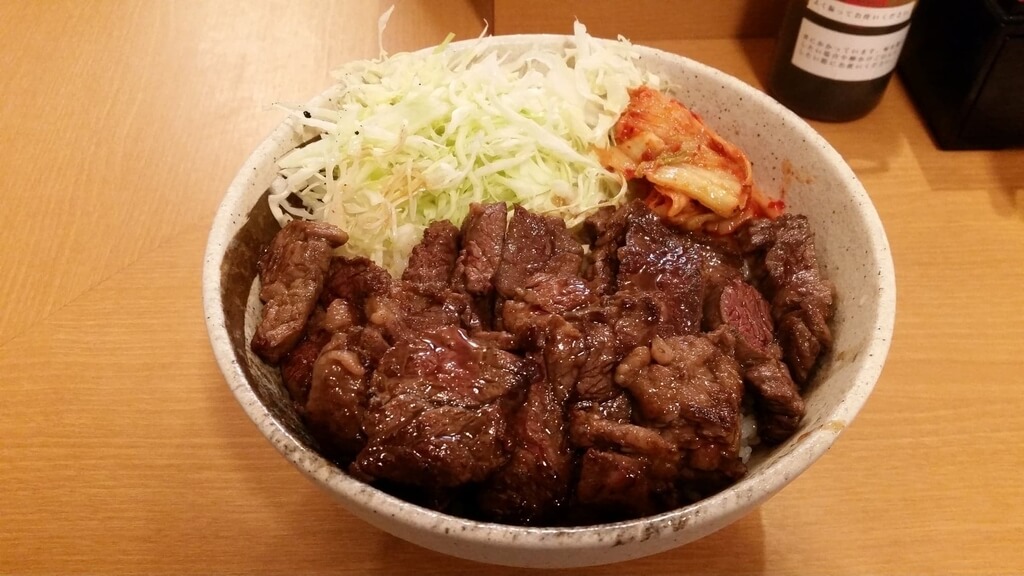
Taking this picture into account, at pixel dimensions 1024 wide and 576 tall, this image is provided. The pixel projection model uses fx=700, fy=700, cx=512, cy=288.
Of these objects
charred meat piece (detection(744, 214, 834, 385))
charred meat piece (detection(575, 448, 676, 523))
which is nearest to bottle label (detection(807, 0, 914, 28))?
charred meat piece (detection(744, 214, 834, 385))

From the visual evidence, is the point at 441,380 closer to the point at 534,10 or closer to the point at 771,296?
the point at 771,296

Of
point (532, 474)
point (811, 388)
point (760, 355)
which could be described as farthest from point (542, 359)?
point (811, 388)

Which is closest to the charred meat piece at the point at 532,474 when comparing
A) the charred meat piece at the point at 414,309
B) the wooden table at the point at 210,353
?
the charred meat piece at the point at 414,309

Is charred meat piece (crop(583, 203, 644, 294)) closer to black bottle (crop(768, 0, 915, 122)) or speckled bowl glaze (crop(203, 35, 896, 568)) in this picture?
speckled bowl glaze (crop(203, 35, 896, 568))

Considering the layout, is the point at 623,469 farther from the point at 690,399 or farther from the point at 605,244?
the point at 605,244

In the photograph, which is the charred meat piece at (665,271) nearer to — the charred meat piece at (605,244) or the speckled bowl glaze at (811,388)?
the charred meat piece at (605,244)

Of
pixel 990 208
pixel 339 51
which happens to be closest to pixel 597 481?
pixel 990 208

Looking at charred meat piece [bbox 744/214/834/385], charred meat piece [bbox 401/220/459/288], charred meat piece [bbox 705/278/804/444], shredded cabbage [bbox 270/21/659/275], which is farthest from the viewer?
shredded cabbage [bbox 270/21/659/275]
